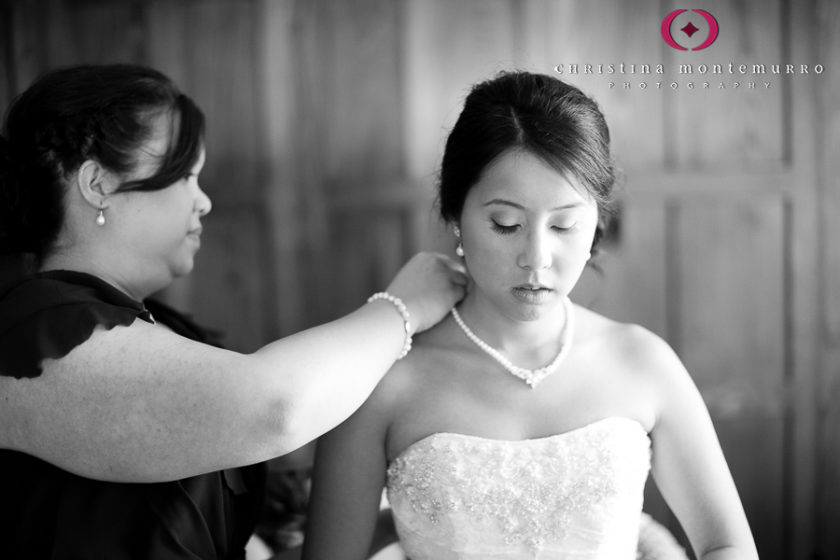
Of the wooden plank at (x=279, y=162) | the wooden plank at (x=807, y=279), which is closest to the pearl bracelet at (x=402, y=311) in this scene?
the wooden plank at (x=279, y=162)

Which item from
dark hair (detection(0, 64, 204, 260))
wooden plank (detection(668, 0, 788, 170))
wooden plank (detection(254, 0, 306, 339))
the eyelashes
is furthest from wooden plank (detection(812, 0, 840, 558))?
dark hair (detection(0, 64, 204, 260))

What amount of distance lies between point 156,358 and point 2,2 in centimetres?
269

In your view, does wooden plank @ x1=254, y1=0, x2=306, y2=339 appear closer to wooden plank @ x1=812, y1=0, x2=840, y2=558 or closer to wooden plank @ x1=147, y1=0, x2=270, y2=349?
wooden plank @ x1=147, y1=0, x2=270, y2=349

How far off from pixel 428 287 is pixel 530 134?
40 centimetres

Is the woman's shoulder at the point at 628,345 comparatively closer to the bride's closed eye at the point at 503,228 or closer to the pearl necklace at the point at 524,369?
the pearl necklace at the point at 524,369

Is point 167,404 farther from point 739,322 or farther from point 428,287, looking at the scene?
point 739,322

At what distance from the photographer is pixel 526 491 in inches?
63.9

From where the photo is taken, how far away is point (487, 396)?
5.67 ft

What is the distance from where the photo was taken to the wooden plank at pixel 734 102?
308 centimetres

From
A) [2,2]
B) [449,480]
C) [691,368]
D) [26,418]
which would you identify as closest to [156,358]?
[26,418]

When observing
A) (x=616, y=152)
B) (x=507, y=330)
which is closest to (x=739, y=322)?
(x=616, y=152)

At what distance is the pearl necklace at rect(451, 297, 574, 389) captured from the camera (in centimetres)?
174

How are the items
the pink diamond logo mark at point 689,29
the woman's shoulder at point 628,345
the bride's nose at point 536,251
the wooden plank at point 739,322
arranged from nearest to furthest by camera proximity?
1. the bride's nose at point 536,251
2. the woman's shoulder at point 628,345
3. the pink diamond logo mark at point 689,29
4. the wooden plank at point 739,322

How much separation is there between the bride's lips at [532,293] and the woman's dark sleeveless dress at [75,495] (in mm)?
736
